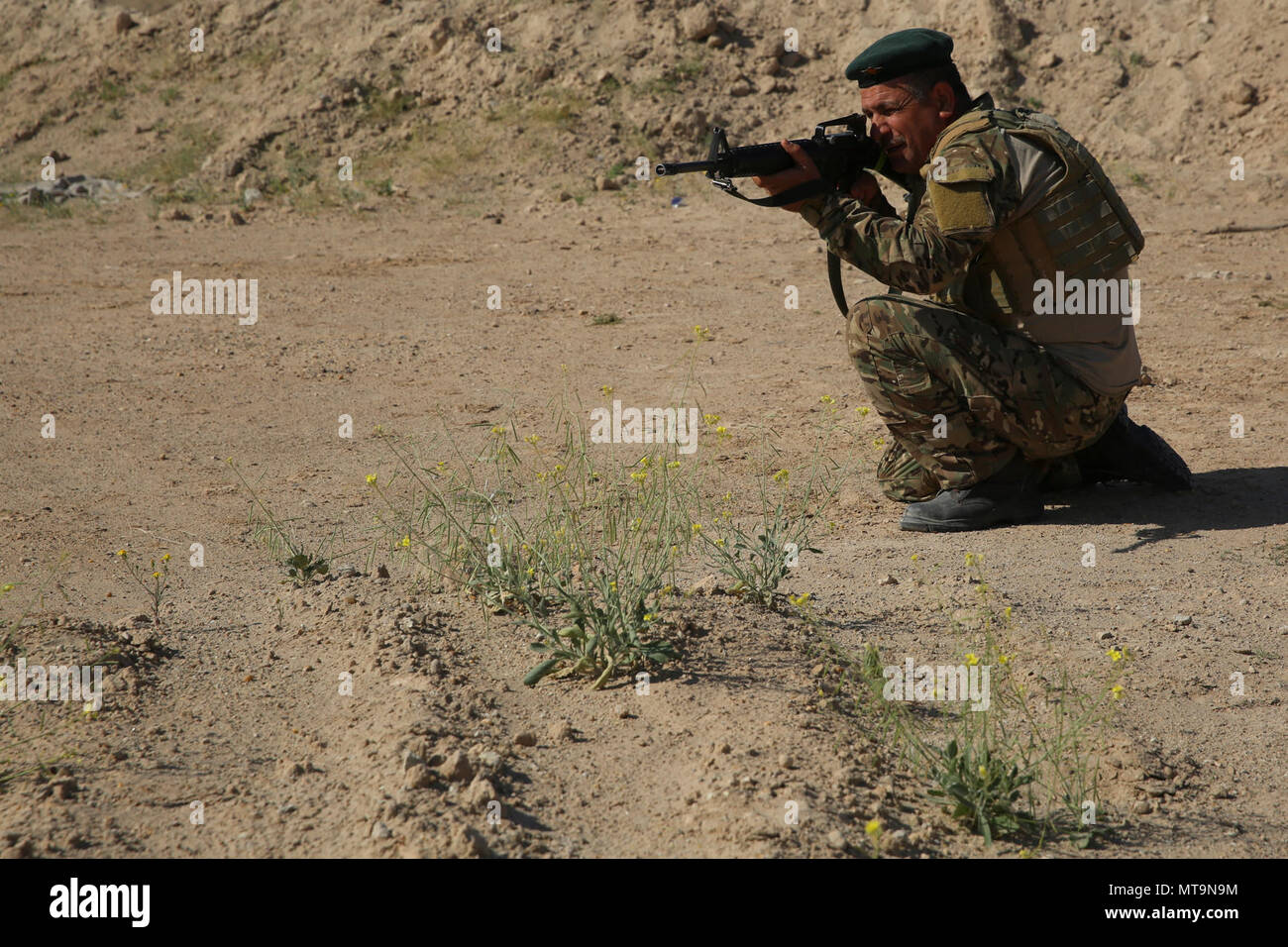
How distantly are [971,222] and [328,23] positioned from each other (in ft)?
33.3

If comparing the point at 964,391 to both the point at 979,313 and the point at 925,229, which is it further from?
the point at 925,229

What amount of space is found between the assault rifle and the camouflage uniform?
0.38 ft

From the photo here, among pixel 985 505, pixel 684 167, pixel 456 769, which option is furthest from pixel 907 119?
pixel 456 769

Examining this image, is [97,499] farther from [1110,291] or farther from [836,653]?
[1110,291]

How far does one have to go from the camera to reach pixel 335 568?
3516 mm

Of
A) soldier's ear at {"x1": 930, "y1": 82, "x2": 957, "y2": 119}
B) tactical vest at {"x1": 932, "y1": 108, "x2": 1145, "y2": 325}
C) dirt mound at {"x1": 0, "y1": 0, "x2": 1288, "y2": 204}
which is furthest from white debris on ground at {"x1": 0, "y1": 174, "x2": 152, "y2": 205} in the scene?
tactical vest at {"x1": 932, "y1": 108, "x2": 1145, "y2": 325}

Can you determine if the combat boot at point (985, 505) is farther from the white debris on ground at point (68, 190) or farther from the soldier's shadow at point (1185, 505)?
the white debris on ground at point (68, 190)

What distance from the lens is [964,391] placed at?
142 inches

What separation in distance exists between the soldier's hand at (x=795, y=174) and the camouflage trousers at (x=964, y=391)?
0.38 m

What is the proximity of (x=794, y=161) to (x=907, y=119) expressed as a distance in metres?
0.36

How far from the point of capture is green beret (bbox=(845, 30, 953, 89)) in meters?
Answer: 3.45

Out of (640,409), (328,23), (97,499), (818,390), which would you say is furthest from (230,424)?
(328,23)

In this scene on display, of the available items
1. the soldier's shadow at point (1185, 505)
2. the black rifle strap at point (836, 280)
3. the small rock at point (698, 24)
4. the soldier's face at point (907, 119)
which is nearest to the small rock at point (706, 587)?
the black rifle strap at point (836, 280)

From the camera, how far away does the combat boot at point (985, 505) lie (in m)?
3.74
